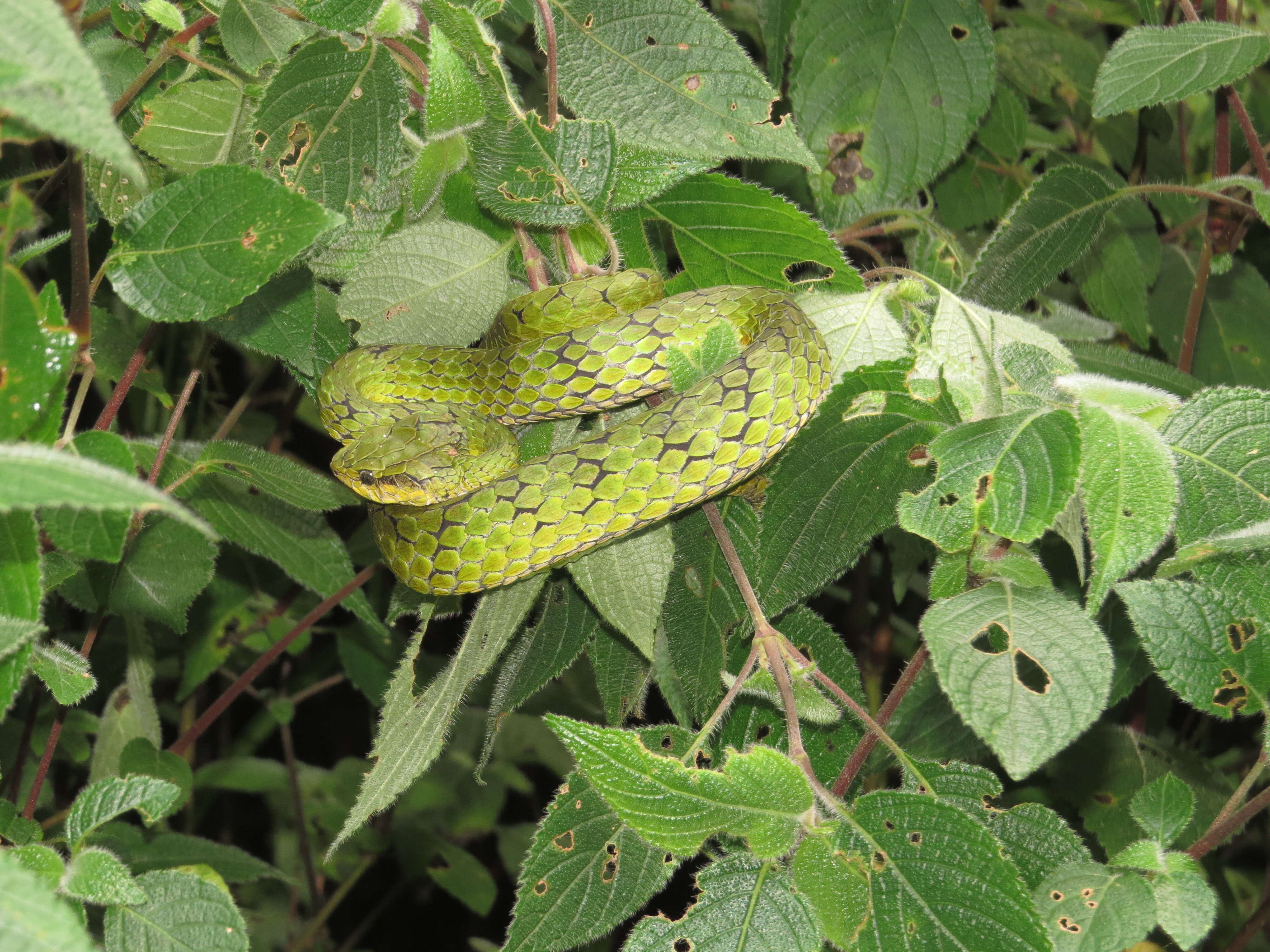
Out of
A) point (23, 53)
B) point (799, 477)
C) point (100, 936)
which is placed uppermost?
point (23, 53)

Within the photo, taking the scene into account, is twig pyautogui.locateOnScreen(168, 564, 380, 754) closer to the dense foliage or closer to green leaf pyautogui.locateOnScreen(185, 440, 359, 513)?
Result: the dense foliage

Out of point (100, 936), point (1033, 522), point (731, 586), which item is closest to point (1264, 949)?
point (731, 586)

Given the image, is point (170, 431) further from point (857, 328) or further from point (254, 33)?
point (857, 328)

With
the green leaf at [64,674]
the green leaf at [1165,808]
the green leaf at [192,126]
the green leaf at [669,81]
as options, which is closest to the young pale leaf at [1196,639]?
the green leaf at [1165,808]

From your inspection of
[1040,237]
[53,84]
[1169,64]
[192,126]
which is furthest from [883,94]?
[53,84]

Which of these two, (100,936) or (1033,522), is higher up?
(1033,522)

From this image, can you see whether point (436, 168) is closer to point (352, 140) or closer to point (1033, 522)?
point (352, 140)
